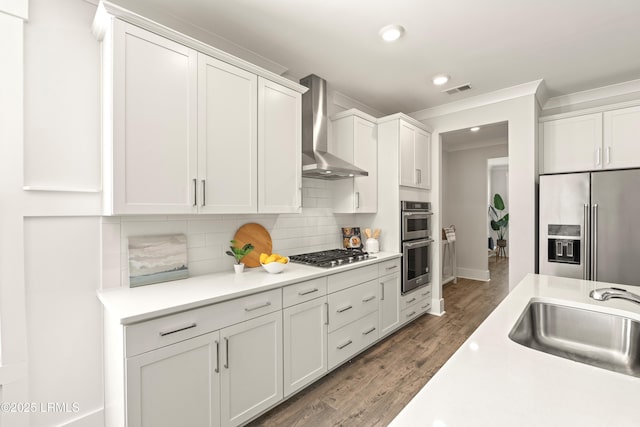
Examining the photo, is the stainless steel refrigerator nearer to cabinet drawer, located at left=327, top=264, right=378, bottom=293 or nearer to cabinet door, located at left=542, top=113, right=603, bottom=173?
cabinet door, located at left=542, top=113, right=603, bottom=173

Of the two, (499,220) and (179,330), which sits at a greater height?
(499,220)

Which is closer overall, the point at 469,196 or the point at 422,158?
the point at 422,158

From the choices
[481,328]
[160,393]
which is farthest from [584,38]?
[160,393]

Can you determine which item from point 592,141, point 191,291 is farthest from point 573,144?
point 191,291

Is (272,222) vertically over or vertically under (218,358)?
over

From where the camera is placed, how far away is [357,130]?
3252mm

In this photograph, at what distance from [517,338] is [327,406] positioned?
1386 mm

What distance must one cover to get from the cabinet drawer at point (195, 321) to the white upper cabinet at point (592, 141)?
3.44 metres

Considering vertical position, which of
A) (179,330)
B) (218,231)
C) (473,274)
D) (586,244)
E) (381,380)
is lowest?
(381,380)

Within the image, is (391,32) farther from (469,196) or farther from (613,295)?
(469,196)

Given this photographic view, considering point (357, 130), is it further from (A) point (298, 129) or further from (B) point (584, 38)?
(B) point (584, 38)

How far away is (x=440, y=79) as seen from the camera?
9.96 ft

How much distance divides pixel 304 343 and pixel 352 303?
620 mm

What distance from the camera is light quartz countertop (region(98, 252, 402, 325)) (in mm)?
1434
